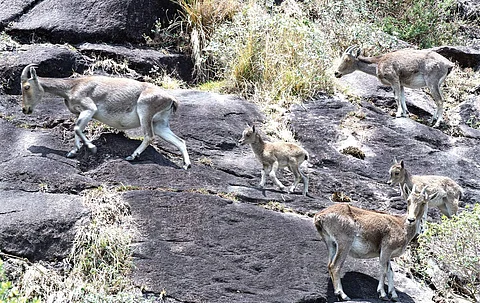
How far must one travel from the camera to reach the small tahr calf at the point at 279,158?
13539mm

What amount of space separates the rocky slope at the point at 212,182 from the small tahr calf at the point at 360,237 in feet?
0.99

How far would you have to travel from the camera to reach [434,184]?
13820mm

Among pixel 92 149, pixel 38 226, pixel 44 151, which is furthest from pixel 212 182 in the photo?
pixel 38 226

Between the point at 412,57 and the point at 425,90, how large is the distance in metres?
1.98

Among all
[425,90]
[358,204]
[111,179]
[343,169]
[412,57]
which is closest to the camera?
[111,179]

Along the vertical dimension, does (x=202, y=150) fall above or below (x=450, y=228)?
below

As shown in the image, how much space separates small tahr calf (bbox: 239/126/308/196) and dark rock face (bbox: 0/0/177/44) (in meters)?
5.48

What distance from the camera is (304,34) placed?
1798 centimetres

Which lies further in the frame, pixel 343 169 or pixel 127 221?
pixel 343 169

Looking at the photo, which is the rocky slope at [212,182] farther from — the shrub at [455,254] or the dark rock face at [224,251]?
the shrub at [455,254]

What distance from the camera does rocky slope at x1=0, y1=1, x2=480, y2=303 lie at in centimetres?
1111

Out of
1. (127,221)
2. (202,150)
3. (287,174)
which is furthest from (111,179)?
(287,174)

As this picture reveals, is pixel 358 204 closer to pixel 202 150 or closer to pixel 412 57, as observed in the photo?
pixel 202 150

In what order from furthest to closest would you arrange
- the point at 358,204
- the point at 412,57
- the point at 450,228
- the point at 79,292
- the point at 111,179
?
the point at 412,57, the point at 358,204, the point at 111,179, the point at 450,228, the point at 79,292
